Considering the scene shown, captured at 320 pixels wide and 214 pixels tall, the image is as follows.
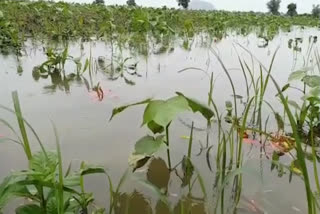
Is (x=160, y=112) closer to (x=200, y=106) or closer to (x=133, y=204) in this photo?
(x=200, y=106)

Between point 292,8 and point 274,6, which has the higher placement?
point 274,6

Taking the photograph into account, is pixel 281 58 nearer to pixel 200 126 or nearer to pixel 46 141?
pixel 200 126

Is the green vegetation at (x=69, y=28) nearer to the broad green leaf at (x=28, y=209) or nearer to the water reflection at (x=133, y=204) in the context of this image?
the water reflection at (x=133, y=204)

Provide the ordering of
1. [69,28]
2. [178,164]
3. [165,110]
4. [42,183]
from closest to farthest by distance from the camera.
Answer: [42,183]
[165,110]
[178,164]
[69,28]

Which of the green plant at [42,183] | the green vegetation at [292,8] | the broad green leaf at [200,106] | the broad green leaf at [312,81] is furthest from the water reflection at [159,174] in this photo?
the green vegetation at [292,8]

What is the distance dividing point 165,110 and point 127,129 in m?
0.82

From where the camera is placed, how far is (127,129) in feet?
6.89

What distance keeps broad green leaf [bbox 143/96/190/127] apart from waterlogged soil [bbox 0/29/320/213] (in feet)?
0.75

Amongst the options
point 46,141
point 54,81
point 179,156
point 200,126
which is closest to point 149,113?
point 179,156

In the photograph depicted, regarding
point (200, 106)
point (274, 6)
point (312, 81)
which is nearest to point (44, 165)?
point (200, 106)

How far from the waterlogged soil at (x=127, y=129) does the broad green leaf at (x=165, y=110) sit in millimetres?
229

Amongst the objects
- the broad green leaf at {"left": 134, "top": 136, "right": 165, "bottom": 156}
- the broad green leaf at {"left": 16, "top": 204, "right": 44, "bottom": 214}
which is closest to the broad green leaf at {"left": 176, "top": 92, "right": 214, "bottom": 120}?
the broad green leaf at {"left": 134, "top": 136, "right": 165, "bottom": 156}

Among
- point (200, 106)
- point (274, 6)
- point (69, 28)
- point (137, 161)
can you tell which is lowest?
point (137, 161)

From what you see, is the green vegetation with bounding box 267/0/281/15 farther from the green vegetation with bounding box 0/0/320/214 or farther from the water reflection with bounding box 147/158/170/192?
the water reflection with bounding box 147/158/170/192
